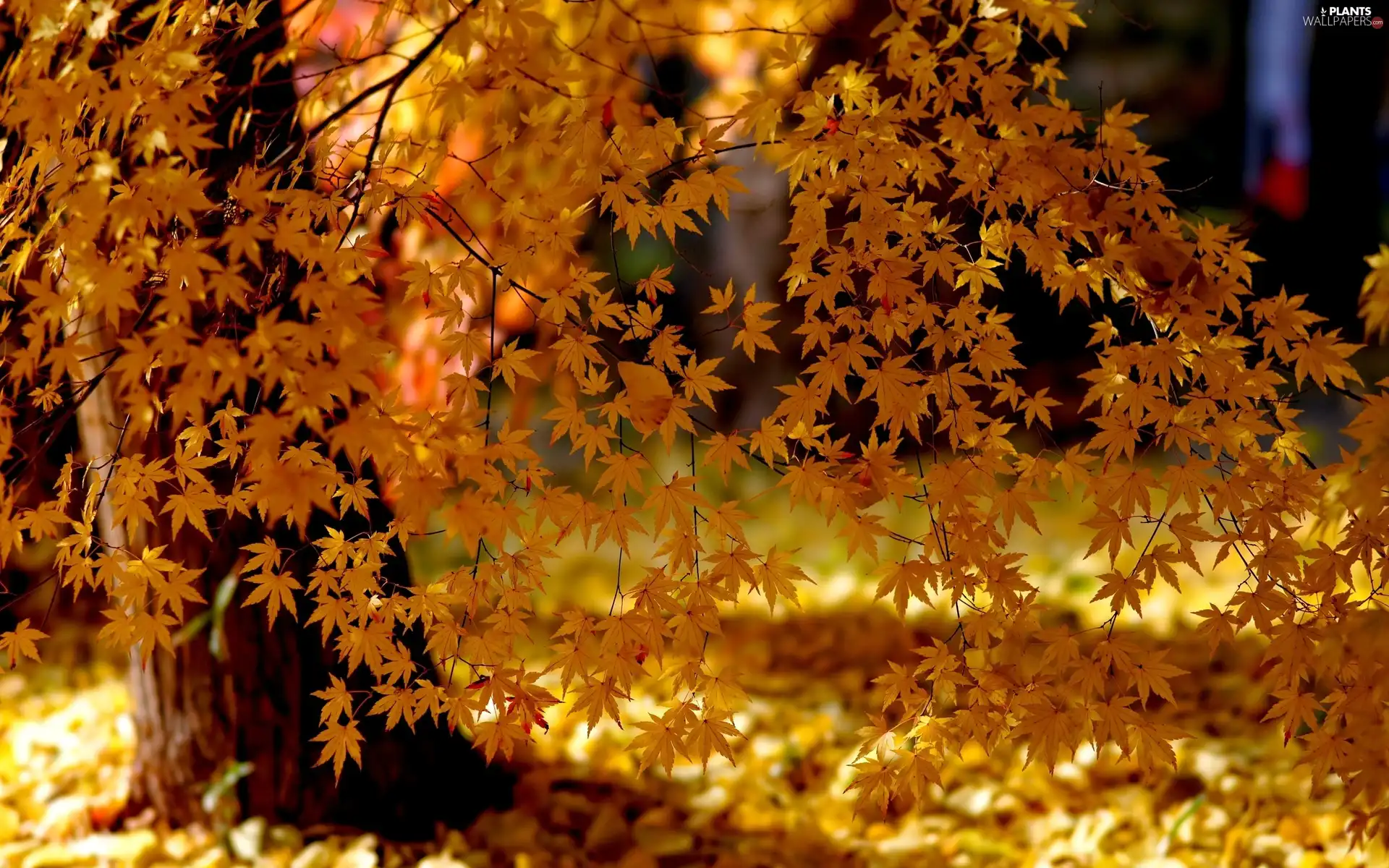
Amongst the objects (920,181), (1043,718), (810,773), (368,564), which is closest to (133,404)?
(368,564)

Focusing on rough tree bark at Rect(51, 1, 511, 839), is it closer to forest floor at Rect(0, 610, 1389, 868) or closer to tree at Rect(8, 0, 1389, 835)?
forest floor at Rect(0, 610, 1389, 868)

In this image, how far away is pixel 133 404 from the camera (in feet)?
4.01

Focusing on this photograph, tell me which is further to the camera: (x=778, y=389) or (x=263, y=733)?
(x=263, y=733)

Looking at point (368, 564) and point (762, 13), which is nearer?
point (368, 564)

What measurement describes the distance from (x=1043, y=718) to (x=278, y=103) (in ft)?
6.52

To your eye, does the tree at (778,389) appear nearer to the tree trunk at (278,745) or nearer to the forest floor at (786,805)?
the forest floor at (786,805)

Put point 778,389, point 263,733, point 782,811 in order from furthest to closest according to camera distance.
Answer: point 782,811
point 263,733
point 778,389

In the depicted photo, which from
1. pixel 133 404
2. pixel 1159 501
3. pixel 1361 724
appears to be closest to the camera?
pixel 133 404

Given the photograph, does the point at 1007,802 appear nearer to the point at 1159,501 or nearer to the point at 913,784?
the point at 913,784

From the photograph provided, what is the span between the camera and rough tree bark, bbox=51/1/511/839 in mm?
2475

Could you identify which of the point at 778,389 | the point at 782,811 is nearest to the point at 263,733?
the point at 782,811

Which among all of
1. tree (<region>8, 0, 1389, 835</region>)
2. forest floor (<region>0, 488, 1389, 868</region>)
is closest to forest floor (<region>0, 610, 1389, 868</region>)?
forest floor (<region>0, 488, 1389, 868</region>)

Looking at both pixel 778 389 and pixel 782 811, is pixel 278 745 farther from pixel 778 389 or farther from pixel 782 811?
pixel 778 389

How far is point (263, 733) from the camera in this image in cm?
251
